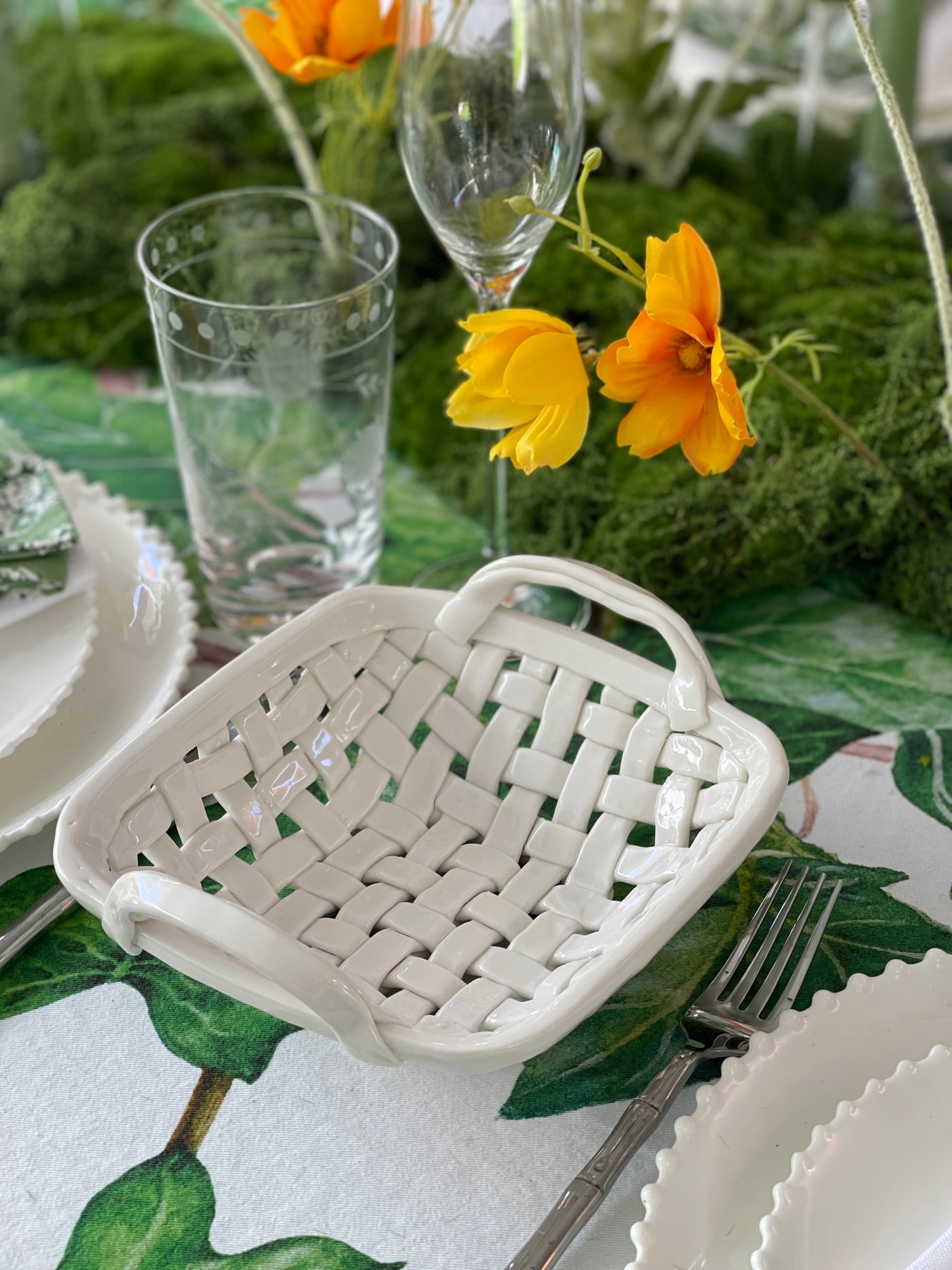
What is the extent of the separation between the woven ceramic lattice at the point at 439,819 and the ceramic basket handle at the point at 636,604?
0.01 m

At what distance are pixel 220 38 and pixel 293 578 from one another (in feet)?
2.24

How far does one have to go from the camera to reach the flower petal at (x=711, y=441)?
446 millimetres

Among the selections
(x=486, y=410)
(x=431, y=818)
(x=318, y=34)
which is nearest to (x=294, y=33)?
(x=318, y=34)

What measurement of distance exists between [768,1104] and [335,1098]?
5.8 inches

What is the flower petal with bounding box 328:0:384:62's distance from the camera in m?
0.59

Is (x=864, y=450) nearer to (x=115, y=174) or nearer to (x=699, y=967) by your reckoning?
(x=699, y=967)

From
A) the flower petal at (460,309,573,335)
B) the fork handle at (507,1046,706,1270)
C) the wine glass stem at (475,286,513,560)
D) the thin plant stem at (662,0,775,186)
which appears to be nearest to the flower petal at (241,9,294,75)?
the wine glass stem at (475,286,513,560)

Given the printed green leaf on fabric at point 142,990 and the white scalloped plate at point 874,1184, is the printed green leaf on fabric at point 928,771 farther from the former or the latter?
the printed green leaf on fabric at point 142,990

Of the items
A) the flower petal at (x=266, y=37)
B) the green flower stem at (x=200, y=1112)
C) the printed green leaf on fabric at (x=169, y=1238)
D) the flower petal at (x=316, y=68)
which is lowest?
the green flower stem at (x=200, y=1112)

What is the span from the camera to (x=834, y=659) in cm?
64

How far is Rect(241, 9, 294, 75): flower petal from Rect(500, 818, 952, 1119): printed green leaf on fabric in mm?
430

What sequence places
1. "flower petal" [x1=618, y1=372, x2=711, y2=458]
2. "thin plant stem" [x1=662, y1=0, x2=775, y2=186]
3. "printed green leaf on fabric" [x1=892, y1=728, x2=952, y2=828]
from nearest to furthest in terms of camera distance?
"flower petal" [x1=618, y1=372, x2=711, y2=458] < "printed green leaf on fabric" [x1=892, y1=728, x2=952, y2=828] < "thin plant stem" [x1=662, y1=0, x2=775, y2=186]

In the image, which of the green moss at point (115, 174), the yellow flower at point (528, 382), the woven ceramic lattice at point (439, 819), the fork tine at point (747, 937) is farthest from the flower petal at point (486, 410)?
the green moss at point (115, 174)

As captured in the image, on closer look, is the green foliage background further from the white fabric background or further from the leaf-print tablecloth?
the white fabric background
